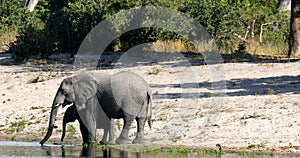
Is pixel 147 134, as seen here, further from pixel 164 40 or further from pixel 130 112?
pixel 164 40

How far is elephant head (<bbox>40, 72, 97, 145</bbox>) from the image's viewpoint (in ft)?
60.5

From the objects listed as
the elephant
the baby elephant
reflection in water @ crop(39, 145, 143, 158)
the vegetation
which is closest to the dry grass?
the vegetation

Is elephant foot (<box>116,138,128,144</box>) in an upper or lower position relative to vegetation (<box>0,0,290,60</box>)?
lower

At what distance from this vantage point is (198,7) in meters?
34.5

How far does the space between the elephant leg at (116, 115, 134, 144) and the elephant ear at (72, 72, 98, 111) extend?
2.63ft

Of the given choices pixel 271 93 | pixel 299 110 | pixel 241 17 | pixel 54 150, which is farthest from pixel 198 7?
pixel 54 150

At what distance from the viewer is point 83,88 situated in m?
18.6

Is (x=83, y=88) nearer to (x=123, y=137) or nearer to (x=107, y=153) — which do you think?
Result: (x=123, y=137)

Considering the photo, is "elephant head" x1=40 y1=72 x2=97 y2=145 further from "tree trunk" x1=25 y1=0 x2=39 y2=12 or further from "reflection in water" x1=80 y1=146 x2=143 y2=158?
"tree trunk" x1=25 y1=0 x2=39 y2=12

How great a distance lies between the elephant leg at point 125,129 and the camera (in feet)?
61.0

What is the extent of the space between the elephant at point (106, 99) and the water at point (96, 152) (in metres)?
0.33

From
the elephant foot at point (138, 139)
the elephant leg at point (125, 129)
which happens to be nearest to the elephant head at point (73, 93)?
the elephant leg at point (125, 129)

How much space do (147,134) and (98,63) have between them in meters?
11.4

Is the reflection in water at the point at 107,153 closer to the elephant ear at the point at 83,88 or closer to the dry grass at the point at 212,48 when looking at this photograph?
the elephant ear at the point at 83,88
